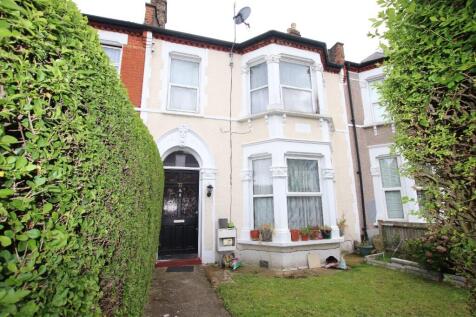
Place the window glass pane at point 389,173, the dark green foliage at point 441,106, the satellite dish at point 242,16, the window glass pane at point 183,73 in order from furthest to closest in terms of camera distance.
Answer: the window glass pane at point 389,173 < the satellite dish at point 242,16 < the window glass pane at point 183,73 < the dark green foliage at point 441,106

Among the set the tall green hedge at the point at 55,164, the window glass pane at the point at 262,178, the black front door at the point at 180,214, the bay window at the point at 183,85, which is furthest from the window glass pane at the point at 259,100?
the tall green hedge at the point at 55,164

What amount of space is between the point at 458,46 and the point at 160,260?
7.35m

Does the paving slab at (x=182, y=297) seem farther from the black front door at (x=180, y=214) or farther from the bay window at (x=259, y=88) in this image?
the bay window at (x=259, y=88)

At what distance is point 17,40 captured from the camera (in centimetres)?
95

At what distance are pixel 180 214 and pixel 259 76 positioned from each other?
17.9 feet

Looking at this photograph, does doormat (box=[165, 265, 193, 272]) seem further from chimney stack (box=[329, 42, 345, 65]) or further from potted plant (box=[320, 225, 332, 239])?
chimney stack (box=[329, 42, 345, 65])

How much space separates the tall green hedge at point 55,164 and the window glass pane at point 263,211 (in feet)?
18.1

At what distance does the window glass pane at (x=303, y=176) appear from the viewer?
7.23 meters

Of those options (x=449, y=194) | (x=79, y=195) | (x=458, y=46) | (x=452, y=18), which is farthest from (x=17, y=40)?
(x=449, y=194)

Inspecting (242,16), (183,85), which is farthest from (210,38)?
(183,85)

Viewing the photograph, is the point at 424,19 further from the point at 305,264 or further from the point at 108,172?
the point at 305,264

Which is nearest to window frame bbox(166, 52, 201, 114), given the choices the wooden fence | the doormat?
the doormat

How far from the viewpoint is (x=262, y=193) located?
7.27m

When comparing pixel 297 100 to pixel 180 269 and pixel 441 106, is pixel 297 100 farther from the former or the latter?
pixel 180 269
